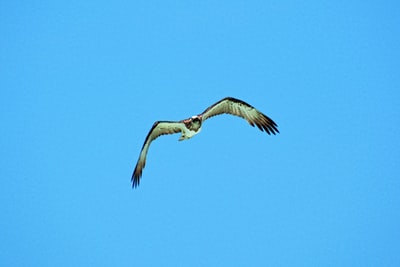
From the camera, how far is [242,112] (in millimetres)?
26406

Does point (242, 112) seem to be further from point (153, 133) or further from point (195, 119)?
point (153, 133)

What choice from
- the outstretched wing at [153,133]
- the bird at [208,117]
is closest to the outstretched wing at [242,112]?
the bird at [208,117]

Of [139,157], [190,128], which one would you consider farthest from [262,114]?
[139,157]

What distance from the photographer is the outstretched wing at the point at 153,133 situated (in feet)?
85.0

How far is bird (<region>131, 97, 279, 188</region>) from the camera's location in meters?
25.3

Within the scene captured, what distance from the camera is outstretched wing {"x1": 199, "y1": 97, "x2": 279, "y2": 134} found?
25.8 metres

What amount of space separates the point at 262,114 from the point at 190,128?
304 cm

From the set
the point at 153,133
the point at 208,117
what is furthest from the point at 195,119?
the point at 153,133

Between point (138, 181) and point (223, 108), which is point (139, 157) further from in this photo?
point (223, 108)

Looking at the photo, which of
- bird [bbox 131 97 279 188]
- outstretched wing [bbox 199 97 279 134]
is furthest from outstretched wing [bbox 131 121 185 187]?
outstretched wing [bbox 199 97 279 134]

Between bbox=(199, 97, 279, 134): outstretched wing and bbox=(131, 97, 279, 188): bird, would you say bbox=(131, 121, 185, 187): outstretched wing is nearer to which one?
bbox=(131, 97, 279, 188): bird

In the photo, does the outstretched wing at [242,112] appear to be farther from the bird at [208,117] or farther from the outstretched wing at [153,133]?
the outstretched wing at [153,133]

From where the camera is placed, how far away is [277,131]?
1016 inches

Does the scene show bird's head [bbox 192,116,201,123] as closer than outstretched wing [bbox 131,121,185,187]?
Yes
